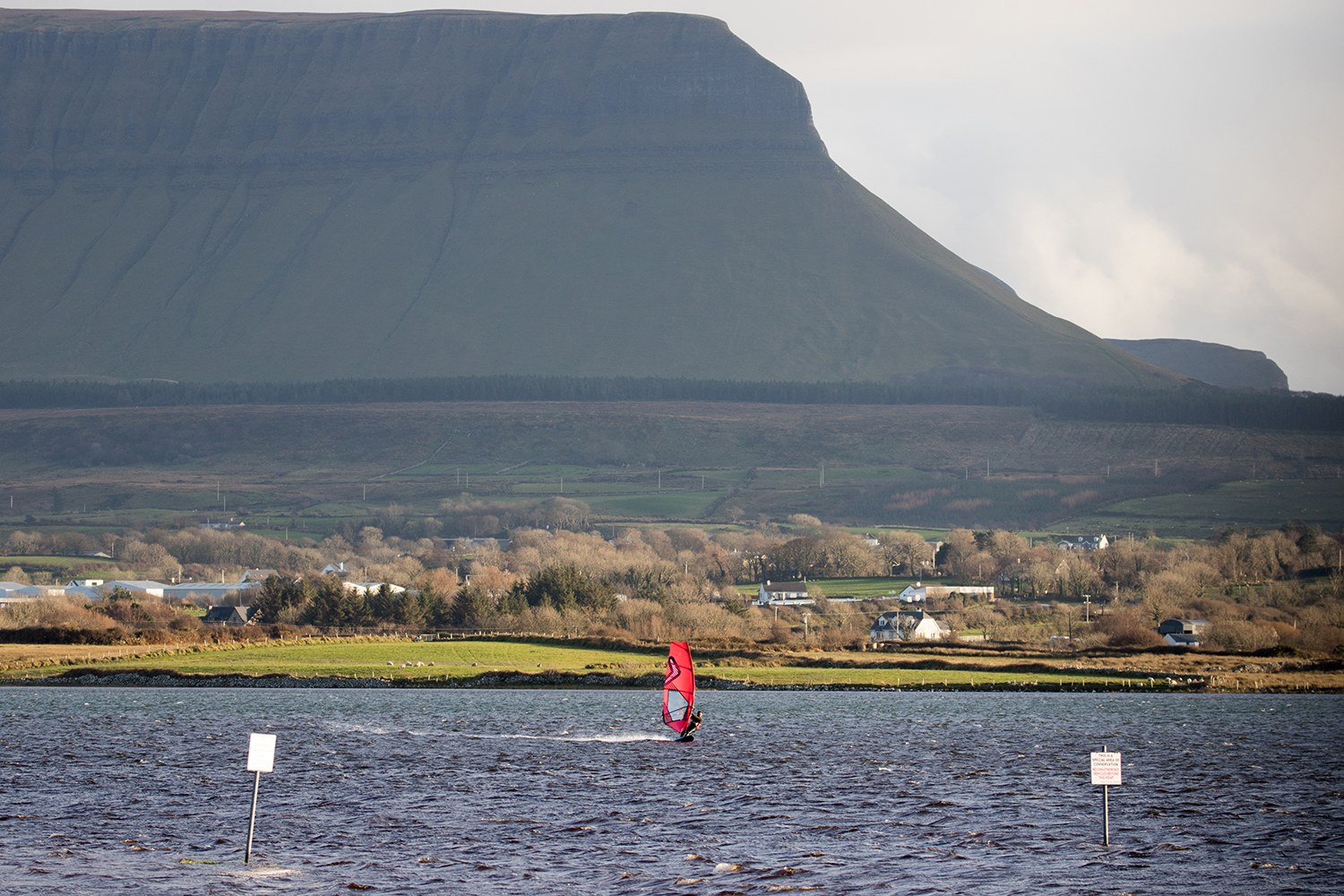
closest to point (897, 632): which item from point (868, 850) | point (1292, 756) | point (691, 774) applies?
point (1292, 756)

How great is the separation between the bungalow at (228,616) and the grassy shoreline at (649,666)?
29905 mm

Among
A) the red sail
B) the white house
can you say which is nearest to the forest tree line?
the white house

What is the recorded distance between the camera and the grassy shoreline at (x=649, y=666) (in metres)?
112

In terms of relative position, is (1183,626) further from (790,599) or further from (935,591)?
(790,599)

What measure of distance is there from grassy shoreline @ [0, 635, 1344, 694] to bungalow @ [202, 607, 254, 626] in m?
29.9

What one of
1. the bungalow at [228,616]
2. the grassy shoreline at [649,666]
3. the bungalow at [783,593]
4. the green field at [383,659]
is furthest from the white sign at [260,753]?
the bungalow at [783,593]

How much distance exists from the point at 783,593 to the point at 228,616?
60.2 m

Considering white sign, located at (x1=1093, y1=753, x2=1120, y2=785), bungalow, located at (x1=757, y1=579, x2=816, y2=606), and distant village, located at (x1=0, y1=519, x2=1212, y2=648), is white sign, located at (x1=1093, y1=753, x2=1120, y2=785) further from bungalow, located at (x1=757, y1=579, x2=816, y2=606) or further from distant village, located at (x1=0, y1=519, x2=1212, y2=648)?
bungalow, located at (x1=757, y1=579, x2=816, y2=606)

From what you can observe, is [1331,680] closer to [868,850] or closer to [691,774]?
[691,774]

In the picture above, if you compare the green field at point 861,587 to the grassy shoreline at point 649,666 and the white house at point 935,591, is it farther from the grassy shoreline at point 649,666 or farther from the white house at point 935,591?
the grassy shoreline at point 649,666

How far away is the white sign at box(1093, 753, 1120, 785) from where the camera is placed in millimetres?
44250

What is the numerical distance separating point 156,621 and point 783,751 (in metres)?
99.9

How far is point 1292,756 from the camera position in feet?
240

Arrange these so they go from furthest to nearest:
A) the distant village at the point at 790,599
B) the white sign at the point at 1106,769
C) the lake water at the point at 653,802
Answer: the distant village at the point at 790,599 → the white sign at the point at 1106,769 → the lake water at the point at 653,802
